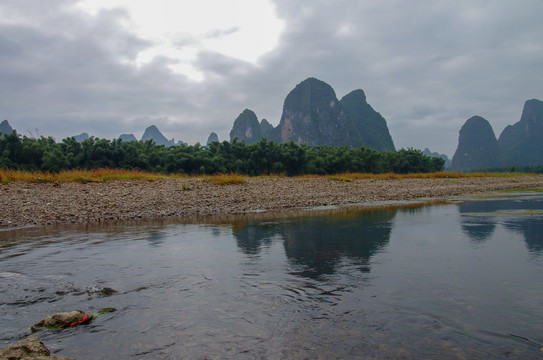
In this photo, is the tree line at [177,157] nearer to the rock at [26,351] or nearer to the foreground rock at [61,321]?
the foreground rock at [61,321]

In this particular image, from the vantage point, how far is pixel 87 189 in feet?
65.9

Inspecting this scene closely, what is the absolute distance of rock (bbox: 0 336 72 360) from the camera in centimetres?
294

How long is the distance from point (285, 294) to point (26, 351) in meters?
3.39

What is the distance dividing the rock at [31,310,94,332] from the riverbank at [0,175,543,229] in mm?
11318

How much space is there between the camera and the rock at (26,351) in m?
2.94

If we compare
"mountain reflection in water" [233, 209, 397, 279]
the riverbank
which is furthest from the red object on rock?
the riverbank

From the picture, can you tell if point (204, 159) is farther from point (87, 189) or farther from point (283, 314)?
point (283, 314)

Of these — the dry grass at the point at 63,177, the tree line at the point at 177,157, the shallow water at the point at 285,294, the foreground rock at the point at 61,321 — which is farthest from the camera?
the tree line at the point at 177,157

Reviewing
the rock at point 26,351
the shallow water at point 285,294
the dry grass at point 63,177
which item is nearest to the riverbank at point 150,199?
the dry grass at point 63,177

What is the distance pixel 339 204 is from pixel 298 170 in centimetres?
2888

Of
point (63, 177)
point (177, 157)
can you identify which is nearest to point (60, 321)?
point (63, 177)

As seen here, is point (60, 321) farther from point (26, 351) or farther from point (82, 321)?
point (26, 351)

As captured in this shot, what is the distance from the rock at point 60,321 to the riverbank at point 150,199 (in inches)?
446

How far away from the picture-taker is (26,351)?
3100 millimetres
